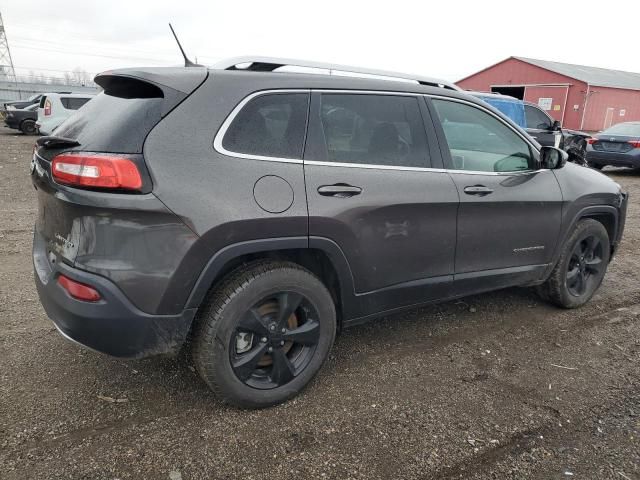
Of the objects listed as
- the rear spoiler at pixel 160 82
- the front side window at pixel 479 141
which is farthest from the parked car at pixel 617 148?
the rear spoiler at pixel 160 82

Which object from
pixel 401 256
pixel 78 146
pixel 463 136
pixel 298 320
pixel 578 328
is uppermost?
pixel 78 146

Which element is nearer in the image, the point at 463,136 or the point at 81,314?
the point at 81,314

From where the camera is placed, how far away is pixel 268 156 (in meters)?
2.56

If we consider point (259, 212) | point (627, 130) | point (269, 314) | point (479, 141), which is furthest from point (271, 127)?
point (627, 130)

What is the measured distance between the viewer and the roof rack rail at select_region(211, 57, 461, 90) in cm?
274

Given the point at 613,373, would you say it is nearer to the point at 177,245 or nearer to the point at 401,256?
the point at 401,256

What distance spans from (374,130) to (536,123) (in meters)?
12.0

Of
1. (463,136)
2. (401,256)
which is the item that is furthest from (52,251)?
(463,136)

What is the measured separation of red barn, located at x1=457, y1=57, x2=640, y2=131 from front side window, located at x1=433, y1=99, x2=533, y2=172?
31.1 m

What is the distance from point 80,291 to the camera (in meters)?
2.28

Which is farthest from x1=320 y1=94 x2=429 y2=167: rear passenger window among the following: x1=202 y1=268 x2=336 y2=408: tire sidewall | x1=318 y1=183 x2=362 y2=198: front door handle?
x1=202 y1=268 x2=336 y2=408: tire sidewall

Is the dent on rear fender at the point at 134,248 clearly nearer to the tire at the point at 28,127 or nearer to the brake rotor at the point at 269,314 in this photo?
the brake rotor at the point at 269,314

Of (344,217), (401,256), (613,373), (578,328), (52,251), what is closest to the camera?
(52,251)

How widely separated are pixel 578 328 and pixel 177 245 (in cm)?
327
